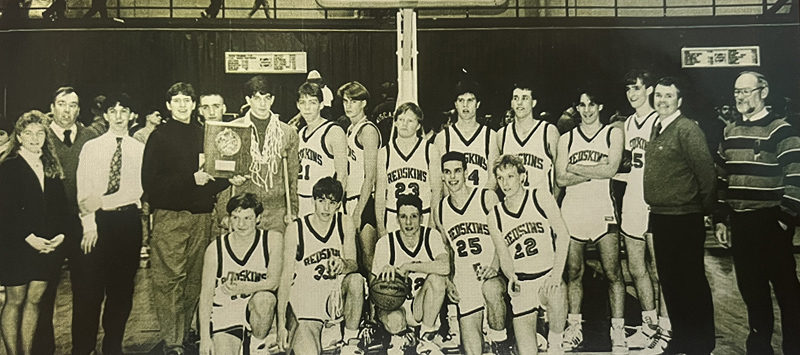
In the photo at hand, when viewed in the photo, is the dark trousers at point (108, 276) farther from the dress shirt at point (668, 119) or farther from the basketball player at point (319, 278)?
the dress shirt at point (668, 119)

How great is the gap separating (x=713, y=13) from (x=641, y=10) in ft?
1.04

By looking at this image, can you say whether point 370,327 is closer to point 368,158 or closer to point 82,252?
point 368,158

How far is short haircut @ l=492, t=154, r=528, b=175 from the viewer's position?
2359 millimetres

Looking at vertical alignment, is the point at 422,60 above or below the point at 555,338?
Result: above

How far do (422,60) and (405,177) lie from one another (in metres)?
0.50

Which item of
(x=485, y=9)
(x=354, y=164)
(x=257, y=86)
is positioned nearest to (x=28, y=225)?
(x=257, y=86)

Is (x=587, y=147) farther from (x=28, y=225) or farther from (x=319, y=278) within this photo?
(x=28, y=225)

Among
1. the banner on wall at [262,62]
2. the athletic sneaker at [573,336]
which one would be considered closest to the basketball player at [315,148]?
the banner on wall at [262,62]

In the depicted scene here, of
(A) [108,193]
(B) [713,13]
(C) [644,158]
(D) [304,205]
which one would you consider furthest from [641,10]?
(A) [108,193]

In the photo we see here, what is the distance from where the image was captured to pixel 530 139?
2371 millimetres

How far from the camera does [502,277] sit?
234 cm

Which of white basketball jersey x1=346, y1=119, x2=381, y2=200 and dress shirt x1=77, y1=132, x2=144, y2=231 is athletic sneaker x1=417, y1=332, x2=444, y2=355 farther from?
dress shirt x1=77, y1=132, x2=144, y2=231

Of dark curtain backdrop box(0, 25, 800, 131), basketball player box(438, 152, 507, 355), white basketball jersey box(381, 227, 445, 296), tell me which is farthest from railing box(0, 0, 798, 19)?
white basketball jersey box(381, 227, 445, 296)

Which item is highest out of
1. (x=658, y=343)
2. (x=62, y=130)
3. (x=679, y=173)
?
(x=62, y=130)
